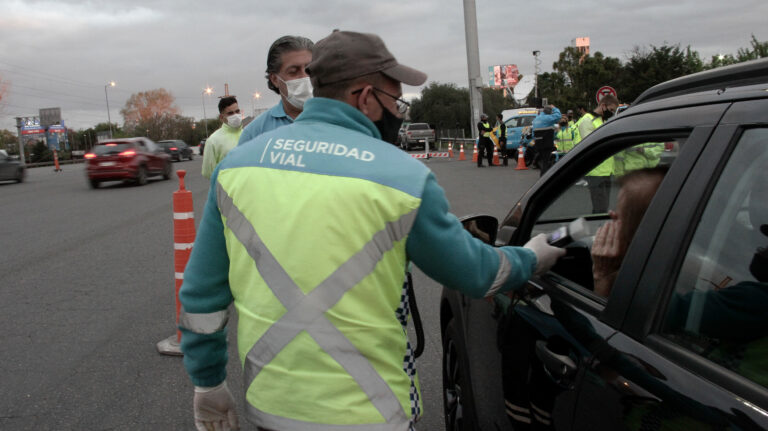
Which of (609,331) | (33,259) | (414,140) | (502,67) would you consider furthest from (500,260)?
(502,67)

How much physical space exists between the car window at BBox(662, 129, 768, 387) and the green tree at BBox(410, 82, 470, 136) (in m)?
79.0

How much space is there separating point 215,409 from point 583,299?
1.16 metres

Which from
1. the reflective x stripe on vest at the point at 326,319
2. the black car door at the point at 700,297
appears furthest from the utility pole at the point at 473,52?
the reflective x stripe on vest at the point at 326,319

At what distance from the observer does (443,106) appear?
82.6 m

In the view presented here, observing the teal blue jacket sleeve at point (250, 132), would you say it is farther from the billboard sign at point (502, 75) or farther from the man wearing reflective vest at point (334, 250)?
the billboard sign at point (502, 75)

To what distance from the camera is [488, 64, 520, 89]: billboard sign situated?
122 m

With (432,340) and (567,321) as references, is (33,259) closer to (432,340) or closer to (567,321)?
(432,340)

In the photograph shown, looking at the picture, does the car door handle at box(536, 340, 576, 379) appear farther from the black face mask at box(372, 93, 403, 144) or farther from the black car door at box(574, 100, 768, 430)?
the black face mask at box(372, 93, 403, 144)

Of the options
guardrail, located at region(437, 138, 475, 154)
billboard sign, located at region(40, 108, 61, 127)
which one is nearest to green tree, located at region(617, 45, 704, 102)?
guardrail, located at region(437, 138, 475, 154)

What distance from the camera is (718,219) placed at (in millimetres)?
1504

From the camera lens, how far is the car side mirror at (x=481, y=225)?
2395 millimetres

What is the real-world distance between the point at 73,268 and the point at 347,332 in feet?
24.1

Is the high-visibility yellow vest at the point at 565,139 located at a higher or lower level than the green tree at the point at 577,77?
lower

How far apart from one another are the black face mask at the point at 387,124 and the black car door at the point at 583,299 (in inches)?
27.3
